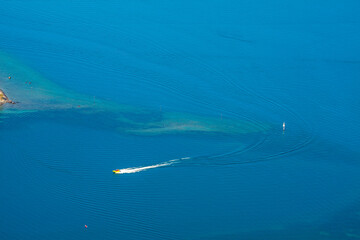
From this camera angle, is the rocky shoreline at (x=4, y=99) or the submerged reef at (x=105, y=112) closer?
the submerged reef at (x=105, y=112)

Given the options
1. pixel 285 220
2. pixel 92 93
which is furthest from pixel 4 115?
pixel 285 220

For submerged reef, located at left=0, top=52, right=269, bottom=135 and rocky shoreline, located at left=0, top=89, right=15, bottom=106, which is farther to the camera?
rocky shoreline, located at left=0, top=89, right=15, bottom=106

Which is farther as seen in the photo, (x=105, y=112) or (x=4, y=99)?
(x=4, y=99)

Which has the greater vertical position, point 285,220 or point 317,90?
point 317,90

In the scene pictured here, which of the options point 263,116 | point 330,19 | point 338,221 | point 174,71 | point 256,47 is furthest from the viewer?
point 330,19

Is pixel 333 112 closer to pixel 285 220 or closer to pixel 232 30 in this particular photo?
pixel 285 220

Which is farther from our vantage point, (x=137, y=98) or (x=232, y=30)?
(x=232, y=30)

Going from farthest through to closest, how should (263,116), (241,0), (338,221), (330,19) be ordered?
(241,0) < (330,19) < (263,116) < (338,221)

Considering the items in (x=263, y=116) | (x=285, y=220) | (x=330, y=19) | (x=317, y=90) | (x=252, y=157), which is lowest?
(x=285, y=220)
